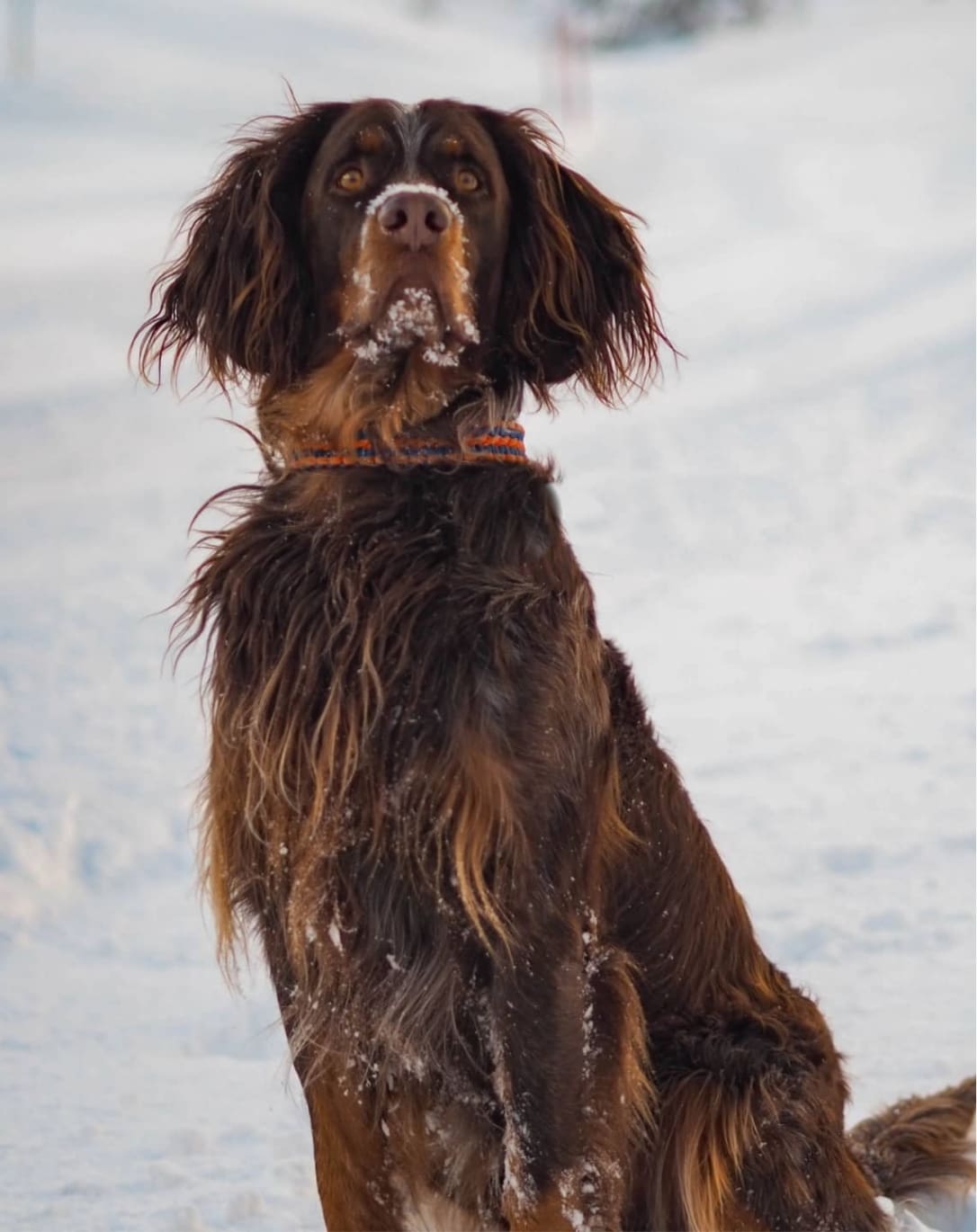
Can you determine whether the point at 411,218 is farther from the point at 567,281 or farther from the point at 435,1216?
the point at 435,1216

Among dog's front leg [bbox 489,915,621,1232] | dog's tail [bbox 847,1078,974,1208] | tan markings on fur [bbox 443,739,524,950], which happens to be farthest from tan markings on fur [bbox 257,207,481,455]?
dog's tail [bbox 847,1078,974,1208]

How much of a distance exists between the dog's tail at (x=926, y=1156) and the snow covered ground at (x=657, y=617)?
18.3 inches

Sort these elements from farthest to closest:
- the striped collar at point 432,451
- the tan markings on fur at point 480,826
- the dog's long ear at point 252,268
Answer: the dog's long ear at point 252,268 → the striped collar at point 432,451 → the tan markings on fur at point 480,826

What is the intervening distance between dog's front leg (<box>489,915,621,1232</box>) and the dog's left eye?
1.32 metres

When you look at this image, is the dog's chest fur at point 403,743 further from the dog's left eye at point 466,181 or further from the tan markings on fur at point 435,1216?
the dog's left eye at point 466,181

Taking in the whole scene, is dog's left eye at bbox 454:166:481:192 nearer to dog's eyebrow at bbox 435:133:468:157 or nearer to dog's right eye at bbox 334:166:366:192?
dog's eyebrow at bbox 435:133:468:157

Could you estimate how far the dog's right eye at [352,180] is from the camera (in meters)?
2.86

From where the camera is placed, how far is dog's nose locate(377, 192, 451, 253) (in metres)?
2.69

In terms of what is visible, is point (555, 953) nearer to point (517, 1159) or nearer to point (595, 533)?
point (517, 1159)

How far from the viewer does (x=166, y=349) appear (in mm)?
3109

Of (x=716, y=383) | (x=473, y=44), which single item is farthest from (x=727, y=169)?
(x=473, y=44)

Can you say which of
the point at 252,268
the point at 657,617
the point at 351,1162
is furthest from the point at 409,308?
the point at 657,617

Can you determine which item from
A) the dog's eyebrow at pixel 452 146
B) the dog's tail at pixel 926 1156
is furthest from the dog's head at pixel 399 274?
the dog's tail at pixel 926 1156

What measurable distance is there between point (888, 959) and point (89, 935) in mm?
2292
